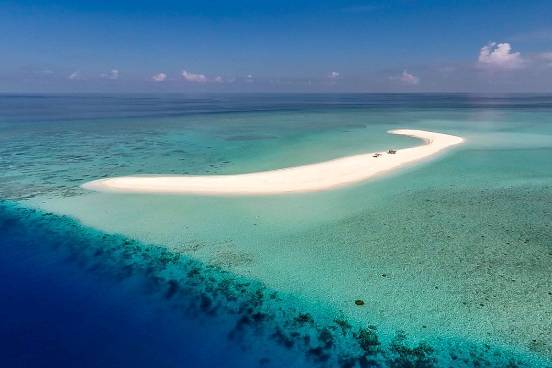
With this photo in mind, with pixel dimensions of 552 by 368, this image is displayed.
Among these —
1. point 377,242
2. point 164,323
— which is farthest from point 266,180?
point 164,323

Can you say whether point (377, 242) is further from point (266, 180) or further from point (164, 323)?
point (266, 180)

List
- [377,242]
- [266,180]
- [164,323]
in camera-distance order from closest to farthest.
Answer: [164,323], [377,242], [266,180]

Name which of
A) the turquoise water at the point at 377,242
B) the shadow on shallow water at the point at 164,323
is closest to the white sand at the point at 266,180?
the turquoise water at the point at 377,242

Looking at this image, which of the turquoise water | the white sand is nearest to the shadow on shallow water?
the turquoise water

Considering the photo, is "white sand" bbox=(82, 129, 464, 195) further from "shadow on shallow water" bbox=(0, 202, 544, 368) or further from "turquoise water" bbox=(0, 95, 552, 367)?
"shadow on shallow water" bbox=(0, 202, 544, 368)

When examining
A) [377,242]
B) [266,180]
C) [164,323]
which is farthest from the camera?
[266,180]

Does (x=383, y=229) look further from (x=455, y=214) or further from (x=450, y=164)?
(x=450, y=164)

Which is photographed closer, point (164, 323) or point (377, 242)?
point (164, 323)

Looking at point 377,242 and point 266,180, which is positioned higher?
point 266,180
